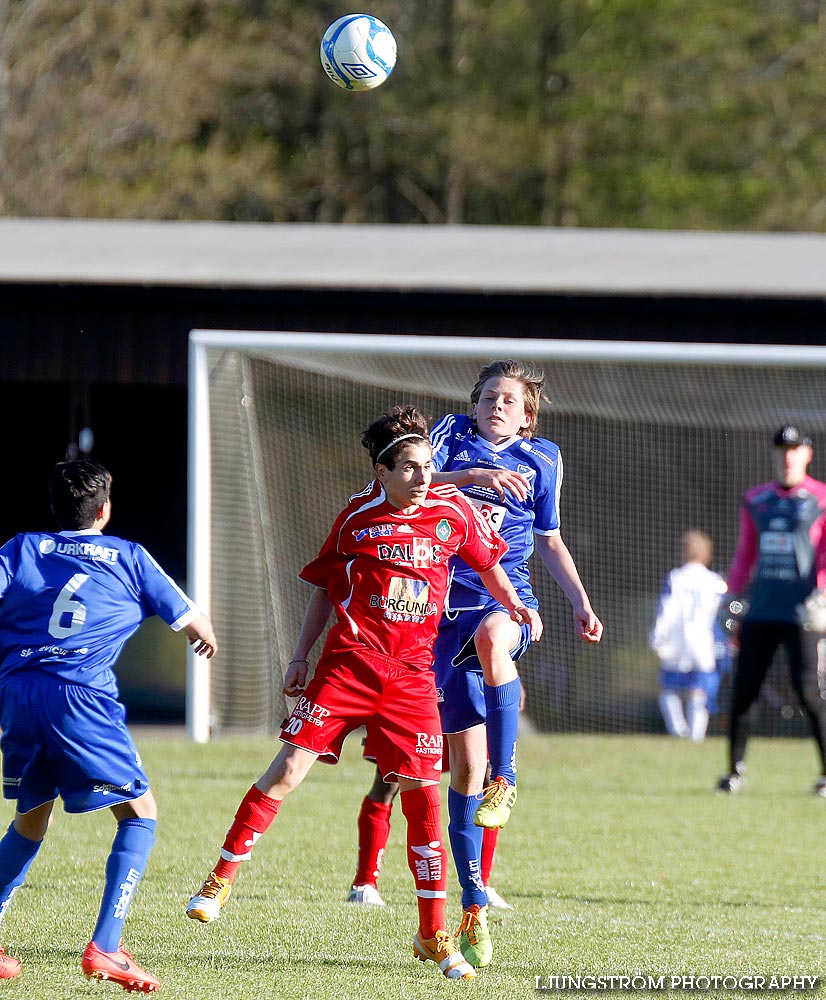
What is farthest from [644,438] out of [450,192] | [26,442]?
[450,192]

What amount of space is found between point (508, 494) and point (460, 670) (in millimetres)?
696

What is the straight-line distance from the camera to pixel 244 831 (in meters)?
4.50

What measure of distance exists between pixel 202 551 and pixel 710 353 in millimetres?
4541

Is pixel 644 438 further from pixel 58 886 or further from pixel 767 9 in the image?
pixel 767 9

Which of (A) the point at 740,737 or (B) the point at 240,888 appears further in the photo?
(A) the point at 740,737

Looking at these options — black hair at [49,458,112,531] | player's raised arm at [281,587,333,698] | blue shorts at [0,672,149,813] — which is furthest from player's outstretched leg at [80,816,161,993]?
black hair at [49,458,112,531]

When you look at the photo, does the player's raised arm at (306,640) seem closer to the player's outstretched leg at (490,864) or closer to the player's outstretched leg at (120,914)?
the player's outstretched leg at (120,914)

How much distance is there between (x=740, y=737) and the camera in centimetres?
933

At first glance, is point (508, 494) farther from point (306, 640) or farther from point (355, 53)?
point (355, 53)

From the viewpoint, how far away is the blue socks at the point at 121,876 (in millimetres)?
4246

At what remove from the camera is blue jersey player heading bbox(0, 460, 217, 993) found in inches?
168

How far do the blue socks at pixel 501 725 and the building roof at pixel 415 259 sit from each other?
8050 millimetres

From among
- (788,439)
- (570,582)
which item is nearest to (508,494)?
(570,582)

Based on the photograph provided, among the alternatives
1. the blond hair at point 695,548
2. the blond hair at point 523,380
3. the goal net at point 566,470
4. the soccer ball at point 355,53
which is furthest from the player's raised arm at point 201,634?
the blond hair at point 695,548
